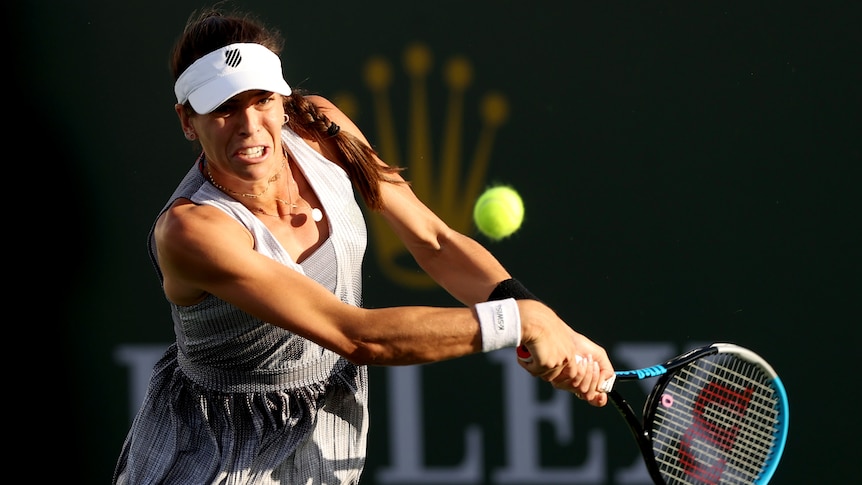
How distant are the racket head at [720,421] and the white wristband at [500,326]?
608mm

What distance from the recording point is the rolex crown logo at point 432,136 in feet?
13.0

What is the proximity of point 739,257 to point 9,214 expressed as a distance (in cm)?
233

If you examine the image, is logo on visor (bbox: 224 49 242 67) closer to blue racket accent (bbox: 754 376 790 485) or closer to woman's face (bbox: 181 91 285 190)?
woman's face (bbox: 181 91 285 190)

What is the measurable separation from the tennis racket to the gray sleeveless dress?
625 mm

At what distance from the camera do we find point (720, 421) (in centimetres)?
323

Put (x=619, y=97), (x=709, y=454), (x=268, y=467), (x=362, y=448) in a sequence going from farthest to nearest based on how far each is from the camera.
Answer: (x=619, y=97)
(x=709, y=454)
(x=362, y=448)
(x=268, y=467)

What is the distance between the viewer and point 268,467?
275cm

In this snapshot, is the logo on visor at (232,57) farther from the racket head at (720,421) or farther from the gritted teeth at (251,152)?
the racket head at (720,421)

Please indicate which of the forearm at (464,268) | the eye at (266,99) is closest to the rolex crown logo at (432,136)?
the forearm at (464,268)

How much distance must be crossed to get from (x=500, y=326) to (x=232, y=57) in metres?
0.77

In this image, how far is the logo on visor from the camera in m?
2.54

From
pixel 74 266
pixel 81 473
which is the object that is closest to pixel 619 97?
pixel 74 266

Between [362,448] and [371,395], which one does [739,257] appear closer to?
[371,395]

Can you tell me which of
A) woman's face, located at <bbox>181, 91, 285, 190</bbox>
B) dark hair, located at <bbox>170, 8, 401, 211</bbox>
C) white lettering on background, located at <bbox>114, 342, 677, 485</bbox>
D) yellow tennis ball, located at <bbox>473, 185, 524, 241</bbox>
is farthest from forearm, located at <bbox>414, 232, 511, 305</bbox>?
white lettering on background, located at <bbox>114, 342, 677, 485</bbox>
